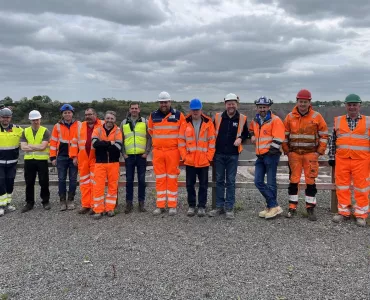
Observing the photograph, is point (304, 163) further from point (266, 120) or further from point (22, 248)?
point (22, 248)

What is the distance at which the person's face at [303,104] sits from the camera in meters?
5.97

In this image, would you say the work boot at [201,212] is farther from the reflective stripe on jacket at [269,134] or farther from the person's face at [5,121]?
the person's face at [5,121]

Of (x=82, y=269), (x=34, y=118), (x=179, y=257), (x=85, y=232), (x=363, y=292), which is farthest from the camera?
(x=34, y=118)

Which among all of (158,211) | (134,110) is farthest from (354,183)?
(134,110)

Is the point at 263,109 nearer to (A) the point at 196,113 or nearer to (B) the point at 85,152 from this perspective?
(A) the point at 196,113

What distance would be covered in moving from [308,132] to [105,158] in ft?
12.3

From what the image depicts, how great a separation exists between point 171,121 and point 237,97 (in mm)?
1290

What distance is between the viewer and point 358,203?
596 cm

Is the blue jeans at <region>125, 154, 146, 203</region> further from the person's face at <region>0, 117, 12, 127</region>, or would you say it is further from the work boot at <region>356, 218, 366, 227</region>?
the work boot at <region>356, 218, 366, 227</region>

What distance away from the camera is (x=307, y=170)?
6.12 metres

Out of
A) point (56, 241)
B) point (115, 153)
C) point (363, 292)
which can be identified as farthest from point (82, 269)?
point (363, 292)

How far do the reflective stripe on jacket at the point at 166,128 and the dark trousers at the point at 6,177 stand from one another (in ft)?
10.4

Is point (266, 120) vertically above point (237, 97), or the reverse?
point (237, 97)

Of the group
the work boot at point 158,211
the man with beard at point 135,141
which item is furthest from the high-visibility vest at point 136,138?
the work boot at point 158,211
